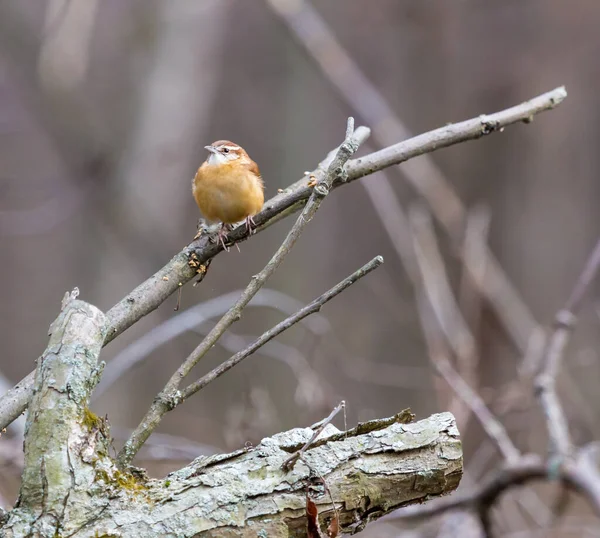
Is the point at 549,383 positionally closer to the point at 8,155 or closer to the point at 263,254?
the point at 263,254

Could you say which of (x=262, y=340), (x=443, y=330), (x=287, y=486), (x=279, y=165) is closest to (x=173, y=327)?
(x=443, y=330)

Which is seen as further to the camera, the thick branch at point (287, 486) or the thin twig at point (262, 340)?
the thin twig at point (262, 340)

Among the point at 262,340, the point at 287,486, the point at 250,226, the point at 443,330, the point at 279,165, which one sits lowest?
the point at 287,486

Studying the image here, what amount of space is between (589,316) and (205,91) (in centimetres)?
515

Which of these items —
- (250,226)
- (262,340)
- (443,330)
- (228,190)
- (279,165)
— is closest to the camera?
(262,340)

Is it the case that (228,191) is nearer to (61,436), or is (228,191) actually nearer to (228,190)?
(228,190)

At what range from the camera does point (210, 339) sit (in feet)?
4.55

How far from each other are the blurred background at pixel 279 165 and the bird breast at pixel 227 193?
15.0 ft

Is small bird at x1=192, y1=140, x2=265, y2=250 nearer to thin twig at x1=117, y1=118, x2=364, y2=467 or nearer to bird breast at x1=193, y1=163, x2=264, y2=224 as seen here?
bird breast at x1=193, y1=163, x2=264, y2=224

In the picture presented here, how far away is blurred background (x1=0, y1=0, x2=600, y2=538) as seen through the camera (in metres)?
7.82

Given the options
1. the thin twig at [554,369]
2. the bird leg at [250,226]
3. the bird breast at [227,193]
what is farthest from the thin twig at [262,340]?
the thin twig at [554,369]

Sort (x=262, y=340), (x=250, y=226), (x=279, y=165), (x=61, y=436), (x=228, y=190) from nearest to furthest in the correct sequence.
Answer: (x=61, y=436) < (x=262, y=340) < (x=250, y=226) < (x=228, y=190) < (x=279, y=165)

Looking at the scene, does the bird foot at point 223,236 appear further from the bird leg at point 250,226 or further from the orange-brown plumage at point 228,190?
the orange-brown plumage at point 228,190

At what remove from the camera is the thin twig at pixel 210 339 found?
1346 mm
